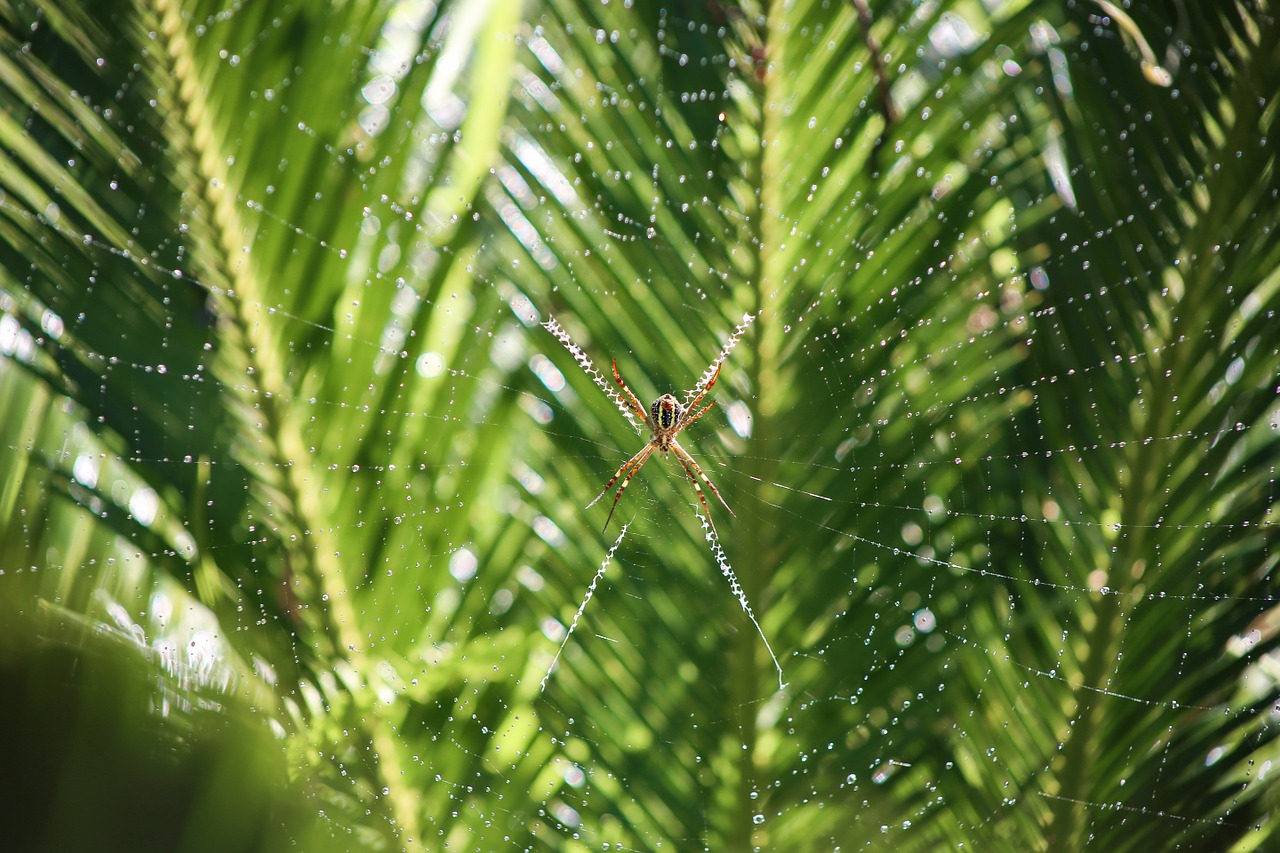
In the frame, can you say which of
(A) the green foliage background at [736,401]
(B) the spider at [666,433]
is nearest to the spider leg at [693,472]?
(B) the spider at [666,433]

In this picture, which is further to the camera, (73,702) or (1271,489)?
(1271,489)

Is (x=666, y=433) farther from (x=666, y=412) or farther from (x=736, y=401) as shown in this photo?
(x=736, y=401)

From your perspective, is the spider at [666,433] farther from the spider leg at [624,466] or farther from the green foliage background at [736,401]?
the green foliage background at [736,401]

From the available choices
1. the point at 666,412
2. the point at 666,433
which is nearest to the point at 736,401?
the point at 666,412

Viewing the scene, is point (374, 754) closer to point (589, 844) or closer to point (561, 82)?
point (589, 844)

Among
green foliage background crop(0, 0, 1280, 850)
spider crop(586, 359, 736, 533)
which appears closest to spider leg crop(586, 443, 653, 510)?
spider crop(586, 359, 736, 533)

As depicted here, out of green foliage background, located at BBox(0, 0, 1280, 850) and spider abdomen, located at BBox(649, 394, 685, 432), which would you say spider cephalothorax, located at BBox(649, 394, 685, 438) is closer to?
spider abdomen, located at BBox(649, 394, 685, 432)

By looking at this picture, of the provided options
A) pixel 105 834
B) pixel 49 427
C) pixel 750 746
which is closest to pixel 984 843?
pixel 750 746
